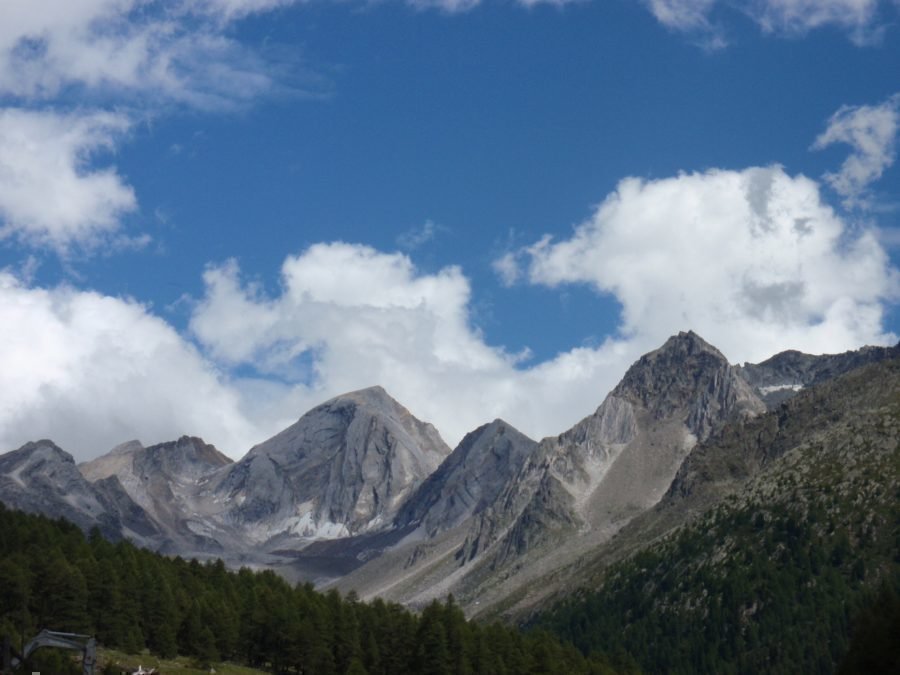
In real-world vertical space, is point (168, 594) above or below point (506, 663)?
above

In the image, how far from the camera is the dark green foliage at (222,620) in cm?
12888

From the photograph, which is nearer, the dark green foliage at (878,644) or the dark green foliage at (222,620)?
the dark green foliage at (878,644)

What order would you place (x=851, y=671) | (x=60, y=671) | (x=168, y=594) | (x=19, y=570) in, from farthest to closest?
(x=168, y=594), (x=19, y=570), (x=851, y=671), (x=60, y=671)

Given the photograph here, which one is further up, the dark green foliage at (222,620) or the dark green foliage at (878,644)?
the dark green foliage at (222,620)

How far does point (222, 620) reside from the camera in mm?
139375

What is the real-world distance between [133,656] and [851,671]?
73058 mm

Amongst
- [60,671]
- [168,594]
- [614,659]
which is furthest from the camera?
[614,659]

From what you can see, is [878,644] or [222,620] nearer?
[878,644]

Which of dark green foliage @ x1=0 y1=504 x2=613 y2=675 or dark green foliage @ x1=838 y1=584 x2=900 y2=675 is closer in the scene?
dark green foliage @ x1=838 y1=584 x2=900 y2=675

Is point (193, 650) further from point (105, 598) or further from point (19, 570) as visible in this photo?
point (19, 570)

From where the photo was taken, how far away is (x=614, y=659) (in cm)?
19800

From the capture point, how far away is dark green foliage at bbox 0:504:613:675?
12888 centimetres

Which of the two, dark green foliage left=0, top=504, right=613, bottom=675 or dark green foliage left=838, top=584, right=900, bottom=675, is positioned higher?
dark green foliage left=0, top=504, right=613, bottom=675

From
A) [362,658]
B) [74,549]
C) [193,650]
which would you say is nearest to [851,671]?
[362,658]
